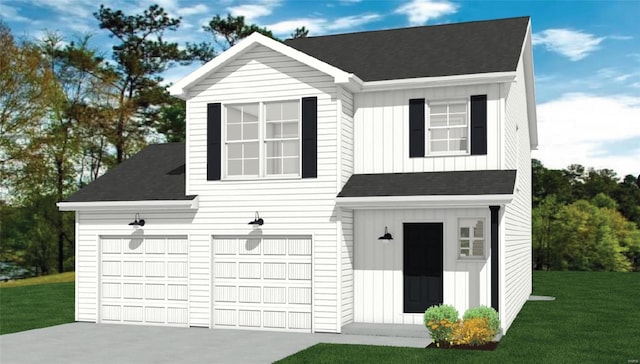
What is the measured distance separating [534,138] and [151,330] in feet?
49.6

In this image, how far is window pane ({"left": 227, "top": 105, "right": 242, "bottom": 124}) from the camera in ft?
56.6

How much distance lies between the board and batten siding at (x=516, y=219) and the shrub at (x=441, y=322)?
6.08ft

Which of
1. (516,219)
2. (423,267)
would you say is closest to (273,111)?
(423,267)

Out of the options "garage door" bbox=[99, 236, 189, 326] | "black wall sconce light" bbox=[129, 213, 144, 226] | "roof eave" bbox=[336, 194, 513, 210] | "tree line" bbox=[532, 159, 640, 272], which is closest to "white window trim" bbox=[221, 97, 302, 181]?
"roof eave" bbox=[336, 194, 513, 210]

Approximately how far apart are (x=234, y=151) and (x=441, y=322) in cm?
670

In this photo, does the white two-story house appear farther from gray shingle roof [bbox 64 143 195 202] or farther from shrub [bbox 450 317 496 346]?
shrub [bbox 450 317 496 346]

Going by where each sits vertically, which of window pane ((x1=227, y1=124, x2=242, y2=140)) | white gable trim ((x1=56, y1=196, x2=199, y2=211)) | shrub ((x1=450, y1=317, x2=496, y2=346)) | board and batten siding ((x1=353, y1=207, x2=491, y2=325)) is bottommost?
shrub ((x1=450, y1=317, x2=496, y2=346))

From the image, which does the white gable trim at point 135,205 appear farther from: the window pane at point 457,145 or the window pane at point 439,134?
the window pane at point 457,145

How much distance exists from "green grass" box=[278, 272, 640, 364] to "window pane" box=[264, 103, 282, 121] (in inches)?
221

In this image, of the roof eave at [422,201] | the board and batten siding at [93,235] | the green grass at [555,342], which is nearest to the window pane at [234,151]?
the board and batten siding at [93,235]

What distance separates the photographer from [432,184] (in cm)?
1559

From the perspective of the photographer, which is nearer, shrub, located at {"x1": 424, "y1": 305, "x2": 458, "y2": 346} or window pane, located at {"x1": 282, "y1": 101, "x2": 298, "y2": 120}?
shrub, located at {"x1": 424, "y1": 305, "x2": 458, "y2": 346}

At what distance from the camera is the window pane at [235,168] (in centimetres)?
1755

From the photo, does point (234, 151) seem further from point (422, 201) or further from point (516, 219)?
point (516, 219)
